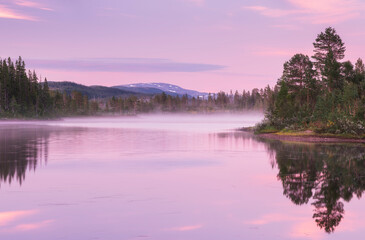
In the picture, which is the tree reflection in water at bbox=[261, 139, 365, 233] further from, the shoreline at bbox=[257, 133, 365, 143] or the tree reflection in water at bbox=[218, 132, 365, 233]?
the shoreline at bbox=[257, 133, 365, 143]

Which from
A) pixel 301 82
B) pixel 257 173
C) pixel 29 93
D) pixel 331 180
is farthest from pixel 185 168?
pixel 29 93

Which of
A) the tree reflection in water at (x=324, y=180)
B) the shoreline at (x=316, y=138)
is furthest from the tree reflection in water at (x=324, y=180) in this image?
the shoreline at (x=316, y=138)

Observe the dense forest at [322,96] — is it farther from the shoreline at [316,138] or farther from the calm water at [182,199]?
the calm water at [182,199]

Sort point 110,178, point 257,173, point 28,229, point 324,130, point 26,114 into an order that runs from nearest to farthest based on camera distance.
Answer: point 28,229 → point 110,178 → point 257,173 → point 324,130 → point 26,114

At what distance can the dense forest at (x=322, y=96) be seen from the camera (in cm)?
4522

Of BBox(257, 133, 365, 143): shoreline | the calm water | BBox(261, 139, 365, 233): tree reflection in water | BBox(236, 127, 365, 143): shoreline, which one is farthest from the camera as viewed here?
BBox(236, 127, 365, 143): shoreline

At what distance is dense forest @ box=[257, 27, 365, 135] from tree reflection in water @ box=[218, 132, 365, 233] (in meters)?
16.1

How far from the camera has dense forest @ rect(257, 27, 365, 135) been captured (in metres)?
45.2

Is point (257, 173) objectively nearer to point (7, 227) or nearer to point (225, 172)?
point (225, 172)

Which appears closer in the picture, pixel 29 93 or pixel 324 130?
pixel 324 130

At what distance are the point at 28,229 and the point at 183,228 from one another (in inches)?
159

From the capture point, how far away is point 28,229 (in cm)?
1121

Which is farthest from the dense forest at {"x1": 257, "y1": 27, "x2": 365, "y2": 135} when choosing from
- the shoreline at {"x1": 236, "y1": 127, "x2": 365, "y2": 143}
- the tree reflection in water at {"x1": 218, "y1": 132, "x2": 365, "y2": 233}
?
the tree reflection in water at {"x1": 218, "y1": 132, "x2": 365, "y2": 233}

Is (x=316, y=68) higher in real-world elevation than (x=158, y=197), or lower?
higher
